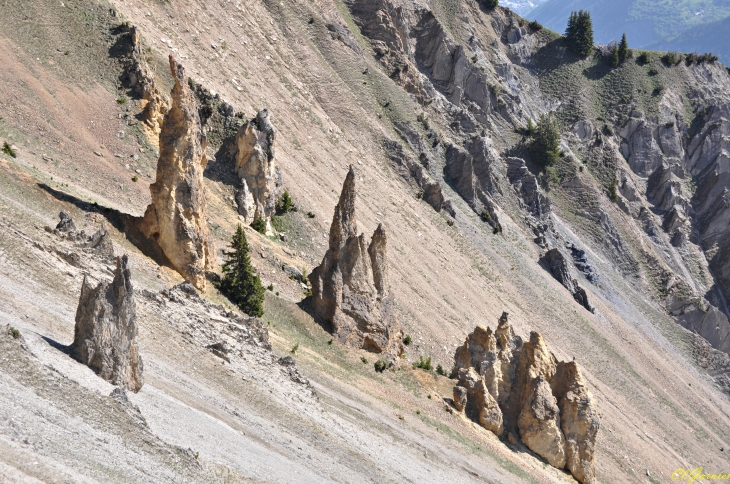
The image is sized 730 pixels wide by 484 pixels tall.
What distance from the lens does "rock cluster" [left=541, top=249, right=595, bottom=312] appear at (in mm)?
78312

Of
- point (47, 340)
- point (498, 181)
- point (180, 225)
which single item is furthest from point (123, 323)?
point (498, 181)

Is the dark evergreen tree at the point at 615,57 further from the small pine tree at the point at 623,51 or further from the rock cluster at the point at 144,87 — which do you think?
the rock cluster at the point at 144,87

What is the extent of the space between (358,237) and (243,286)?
25.1ft

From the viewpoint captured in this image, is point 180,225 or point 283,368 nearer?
point 283,368

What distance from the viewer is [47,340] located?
19.1m

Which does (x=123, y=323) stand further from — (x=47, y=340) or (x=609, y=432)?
(x=609, y=432)

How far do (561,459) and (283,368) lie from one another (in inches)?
799

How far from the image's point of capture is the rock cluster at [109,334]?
62.0 ft

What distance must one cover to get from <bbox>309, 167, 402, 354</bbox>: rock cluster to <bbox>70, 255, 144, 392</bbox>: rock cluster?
1891cm

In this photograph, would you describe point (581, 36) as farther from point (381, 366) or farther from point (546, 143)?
point (381, 366)

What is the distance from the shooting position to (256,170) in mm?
48906

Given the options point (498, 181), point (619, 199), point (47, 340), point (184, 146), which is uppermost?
point (619, 199)
